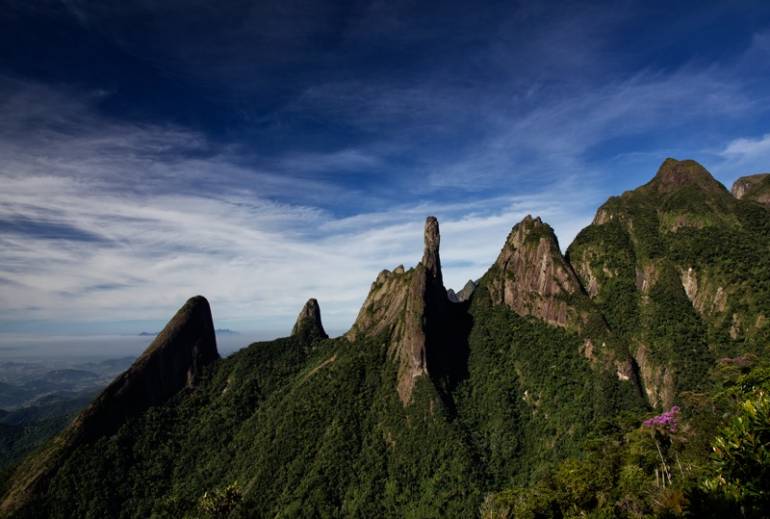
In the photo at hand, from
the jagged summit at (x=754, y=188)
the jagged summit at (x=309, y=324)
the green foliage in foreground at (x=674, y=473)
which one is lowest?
the green foliage in foreground at (x=674, y=473)

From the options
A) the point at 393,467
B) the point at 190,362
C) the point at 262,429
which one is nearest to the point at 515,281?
the point at 393,467

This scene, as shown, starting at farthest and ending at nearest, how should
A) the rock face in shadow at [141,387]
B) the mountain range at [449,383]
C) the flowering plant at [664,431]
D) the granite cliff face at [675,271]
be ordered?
the rock face in shadow at [141,387]
the granite cliff face at [675,271]
the mountain range at [449,383]
the flowering plant at [664,431]

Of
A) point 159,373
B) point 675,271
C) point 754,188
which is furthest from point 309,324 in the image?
point 754,188

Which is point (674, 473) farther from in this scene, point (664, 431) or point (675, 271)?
point (675, 271)

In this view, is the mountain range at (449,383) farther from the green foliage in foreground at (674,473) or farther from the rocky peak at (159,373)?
the green foliage in foreground at (674,473)

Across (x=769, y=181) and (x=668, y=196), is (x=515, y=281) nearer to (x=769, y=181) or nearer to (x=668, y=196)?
(x=668, y=196)

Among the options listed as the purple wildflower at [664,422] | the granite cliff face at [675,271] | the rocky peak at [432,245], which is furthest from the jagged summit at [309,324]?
the purple wildflower at [664,422]

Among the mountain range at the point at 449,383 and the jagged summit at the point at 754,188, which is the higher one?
the jagged summit at the point at 754,188
